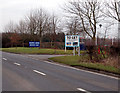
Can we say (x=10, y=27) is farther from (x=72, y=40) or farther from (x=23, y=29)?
(x=72, y=40)

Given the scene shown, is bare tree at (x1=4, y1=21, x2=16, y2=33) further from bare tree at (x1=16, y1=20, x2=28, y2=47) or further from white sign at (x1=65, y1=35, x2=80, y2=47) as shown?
white sign at (x1=65, y1=35, x2=80, y2=47)

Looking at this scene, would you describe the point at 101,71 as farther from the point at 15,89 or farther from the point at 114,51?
the point at 15,89

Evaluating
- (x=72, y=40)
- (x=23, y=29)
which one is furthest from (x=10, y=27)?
(x=72, y=40)

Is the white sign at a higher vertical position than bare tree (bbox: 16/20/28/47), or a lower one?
lower

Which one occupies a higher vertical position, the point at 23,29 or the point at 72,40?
the point at 23,29

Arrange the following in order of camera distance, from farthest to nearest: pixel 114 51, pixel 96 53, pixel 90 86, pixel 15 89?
pixel 96 53 → pixel 114 51 → pixel 90 86 → pixel 15 89

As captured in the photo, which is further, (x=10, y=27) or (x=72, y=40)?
(x=10, y=27)

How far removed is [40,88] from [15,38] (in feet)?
151

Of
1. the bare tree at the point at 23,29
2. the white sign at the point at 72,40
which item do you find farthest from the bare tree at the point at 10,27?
the white sign at the point at 72,40

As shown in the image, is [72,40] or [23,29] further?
[23,29]

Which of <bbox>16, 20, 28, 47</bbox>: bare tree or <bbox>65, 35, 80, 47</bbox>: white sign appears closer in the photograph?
<bbox>65, 35, 80, 47</bbox>: white sign

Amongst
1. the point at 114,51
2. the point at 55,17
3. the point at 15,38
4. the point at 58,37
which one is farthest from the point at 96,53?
the point at 55,17

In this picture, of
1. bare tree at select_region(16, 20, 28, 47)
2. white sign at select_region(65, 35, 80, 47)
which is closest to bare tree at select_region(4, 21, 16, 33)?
bare tree at select_region(16, 20, 28, 47)

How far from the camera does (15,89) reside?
26.3 feet
